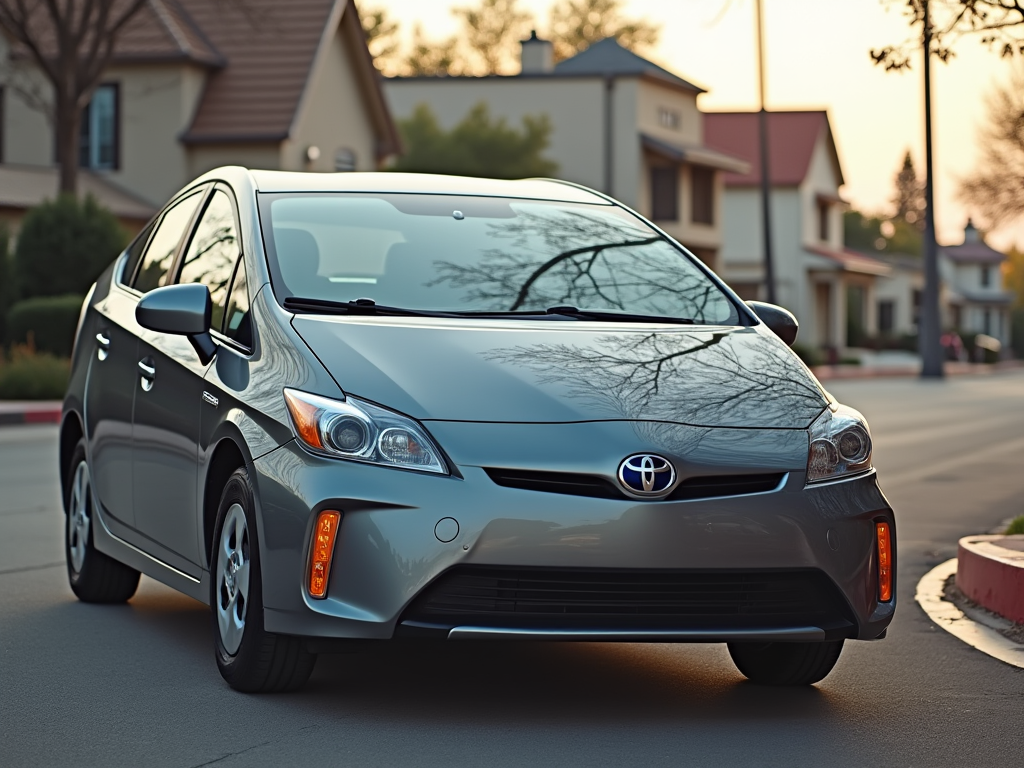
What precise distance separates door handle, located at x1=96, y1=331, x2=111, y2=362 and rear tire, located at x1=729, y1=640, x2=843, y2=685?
2921mm

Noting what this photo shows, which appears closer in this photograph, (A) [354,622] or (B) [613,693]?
(A) [354,622]

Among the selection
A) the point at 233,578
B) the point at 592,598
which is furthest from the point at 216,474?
the point at 592,598

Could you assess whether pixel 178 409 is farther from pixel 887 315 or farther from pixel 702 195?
pixel 887 315

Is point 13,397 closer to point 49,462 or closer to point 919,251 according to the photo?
point 49,462

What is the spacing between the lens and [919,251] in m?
155

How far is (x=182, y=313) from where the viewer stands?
21.2ft

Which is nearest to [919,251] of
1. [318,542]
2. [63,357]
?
[63,357]

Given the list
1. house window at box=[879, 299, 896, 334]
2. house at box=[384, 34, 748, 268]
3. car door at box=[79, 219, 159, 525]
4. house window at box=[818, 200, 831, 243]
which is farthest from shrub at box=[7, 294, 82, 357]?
house window at box=[879, 299, 896, 334]

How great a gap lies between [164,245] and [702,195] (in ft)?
173

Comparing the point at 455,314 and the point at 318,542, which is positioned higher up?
the point at 455,314

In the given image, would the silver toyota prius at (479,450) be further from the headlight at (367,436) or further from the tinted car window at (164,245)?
the tinted car window at (164,245)

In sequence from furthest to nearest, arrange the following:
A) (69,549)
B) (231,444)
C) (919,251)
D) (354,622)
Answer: (919,251) → (69,549) → (231,444) → (354,622)

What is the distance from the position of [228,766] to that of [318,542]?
726 millimetres

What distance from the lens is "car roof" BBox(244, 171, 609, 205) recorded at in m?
7.08
